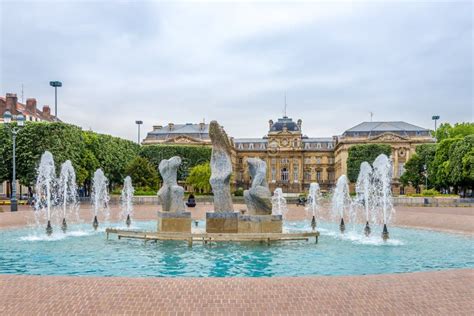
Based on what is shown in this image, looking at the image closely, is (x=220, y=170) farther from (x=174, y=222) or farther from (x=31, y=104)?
(x=31, y=104)

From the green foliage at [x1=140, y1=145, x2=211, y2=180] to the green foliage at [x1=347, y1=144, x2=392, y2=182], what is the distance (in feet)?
92.7

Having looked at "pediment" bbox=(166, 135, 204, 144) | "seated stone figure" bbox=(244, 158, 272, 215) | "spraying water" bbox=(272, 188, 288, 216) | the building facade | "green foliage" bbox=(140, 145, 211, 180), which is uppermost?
the building facade

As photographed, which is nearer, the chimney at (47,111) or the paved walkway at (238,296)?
the paved walkway at (238,296)

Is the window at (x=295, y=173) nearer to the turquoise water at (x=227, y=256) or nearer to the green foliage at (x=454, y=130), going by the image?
the green foliage at (x=454, y=130)

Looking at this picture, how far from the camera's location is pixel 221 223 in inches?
825

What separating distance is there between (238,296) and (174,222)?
1273 centimetres

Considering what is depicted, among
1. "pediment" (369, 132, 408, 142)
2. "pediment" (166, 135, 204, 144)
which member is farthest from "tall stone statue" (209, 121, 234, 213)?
"pediment" (369, 132, 408, 142)

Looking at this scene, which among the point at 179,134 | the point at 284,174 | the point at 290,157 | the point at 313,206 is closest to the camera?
the point at 313,206

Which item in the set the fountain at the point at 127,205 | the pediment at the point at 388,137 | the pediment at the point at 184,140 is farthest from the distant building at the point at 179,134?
the fountain at the point at 127,205

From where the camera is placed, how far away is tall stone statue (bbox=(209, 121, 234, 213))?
2145cm

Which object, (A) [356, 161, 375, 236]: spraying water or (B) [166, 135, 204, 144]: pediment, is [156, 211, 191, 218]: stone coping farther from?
(B) [166, 135, 204, 144]: pediment

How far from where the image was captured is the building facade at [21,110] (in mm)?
73806

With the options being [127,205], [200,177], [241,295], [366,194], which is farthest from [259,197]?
A: [200,177]

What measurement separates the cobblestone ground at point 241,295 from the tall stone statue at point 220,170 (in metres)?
11.2
